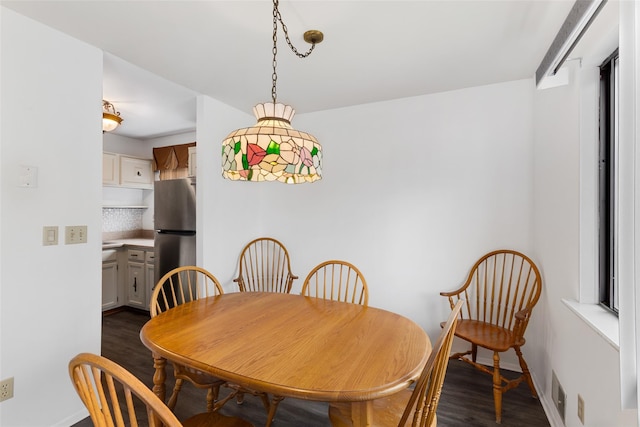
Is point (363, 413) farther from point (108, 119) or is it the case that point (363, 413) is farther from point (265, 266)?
point (108, 119)

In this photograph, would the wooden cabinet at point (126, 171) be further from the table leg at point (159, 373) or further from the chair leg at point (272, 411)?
the chair leg at point (272, 411)

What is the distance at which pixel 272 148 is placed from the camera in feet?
4.16

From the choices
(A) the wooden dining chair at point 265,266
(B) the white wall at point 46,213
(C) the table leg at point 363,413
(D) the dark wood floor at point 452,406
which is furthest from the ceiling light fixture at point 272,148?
(A) the wooden dining chair at point 265,266

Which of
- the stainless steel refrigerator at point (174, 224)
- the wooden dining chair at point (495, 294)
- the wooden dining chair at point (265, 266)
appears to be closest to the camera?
the wooden dining chair at point (495, 294)

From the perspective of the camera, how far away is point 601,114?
1.66 m

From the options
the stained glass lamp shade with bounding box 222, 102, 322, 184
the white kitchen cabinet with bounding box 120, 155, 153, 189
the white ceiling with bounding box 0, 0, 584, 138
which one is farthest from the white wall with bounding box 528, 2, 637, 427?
the white kitchen cabinet with bounding box 120, 155, 153, 189

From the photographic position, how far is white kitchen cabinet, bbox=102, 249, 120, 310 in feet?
12.1

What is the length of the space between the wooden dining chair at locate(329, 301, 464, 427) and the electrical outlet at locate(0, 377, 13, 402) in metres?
1.69

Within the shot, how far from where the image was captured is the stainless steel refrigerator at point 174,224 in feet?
10.4

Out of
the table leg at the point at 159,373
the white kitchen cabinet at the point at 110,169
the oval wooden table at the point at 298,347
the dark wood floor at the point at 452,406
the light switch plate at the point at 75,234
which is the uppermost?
the white kitchen cabinet at the point at 110,169

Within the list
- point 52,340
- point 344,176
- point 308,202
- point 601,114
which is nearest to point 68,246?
point 52,340

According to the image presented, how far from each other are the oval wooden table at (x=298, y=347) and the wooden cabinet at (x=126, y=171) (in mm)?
2796

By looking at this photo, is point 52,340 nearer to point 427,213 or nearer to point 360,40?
point 360,40

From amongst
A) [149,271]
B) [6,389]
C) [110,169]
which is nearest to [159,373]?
[6,389]
